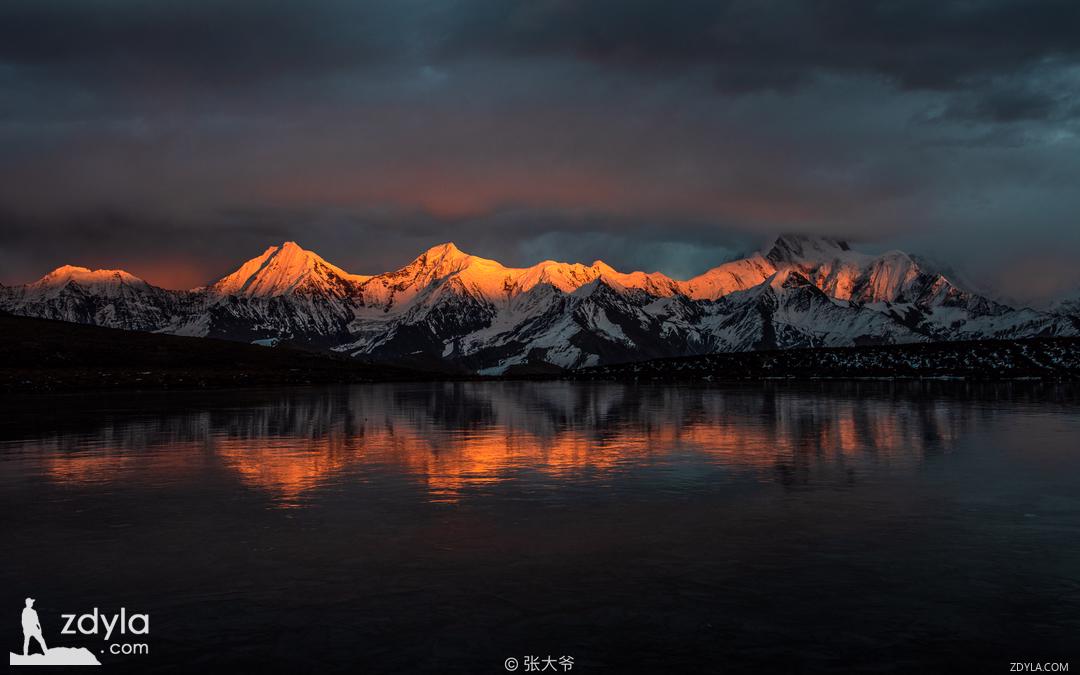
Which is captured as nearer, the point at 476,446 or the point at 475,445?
the point at 476,446

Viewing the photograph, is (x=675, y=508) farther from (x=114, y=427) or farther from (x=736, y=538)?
(x=114, y=427)

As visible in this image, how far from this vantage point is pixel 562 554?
852 inches

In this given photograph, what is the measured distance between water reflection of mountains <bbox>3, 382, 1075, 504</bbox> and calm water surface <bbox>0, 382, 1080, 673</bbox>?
1.25 feet

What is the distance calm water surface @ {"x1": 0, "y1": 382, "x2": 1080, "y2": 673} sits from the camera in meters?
15.2

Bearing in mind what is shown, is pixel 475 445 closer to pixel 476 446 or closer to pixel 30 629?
pixel 476 446

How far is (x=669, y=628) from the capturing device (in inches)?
628

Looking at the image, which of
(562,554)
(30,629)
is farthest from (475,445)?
(30,629)

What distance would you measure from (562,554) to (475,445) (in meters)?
27.5

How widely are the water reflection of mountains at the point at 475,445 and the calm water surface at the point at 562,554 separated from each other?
38 centimetres

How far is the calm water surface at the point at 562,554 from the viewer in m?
15.2

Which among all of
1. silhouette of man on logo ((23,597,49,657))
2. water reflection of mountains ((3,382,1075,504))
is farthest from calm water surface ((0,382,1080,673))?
water reflection of mountains ((3,382,1075,504))

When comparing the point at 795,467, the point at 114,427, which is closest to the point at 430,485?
the point at 795,467

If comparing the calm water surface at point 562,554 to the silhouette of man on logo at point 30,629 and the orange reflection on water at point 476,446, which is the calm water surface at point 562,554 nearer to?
the silhouette of man on logo at point 30,629

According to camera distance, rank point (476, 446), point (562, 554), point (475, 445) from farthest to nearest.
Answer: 1. point (475, 445)
2. point (476, 446)
3. point (562, 554)
